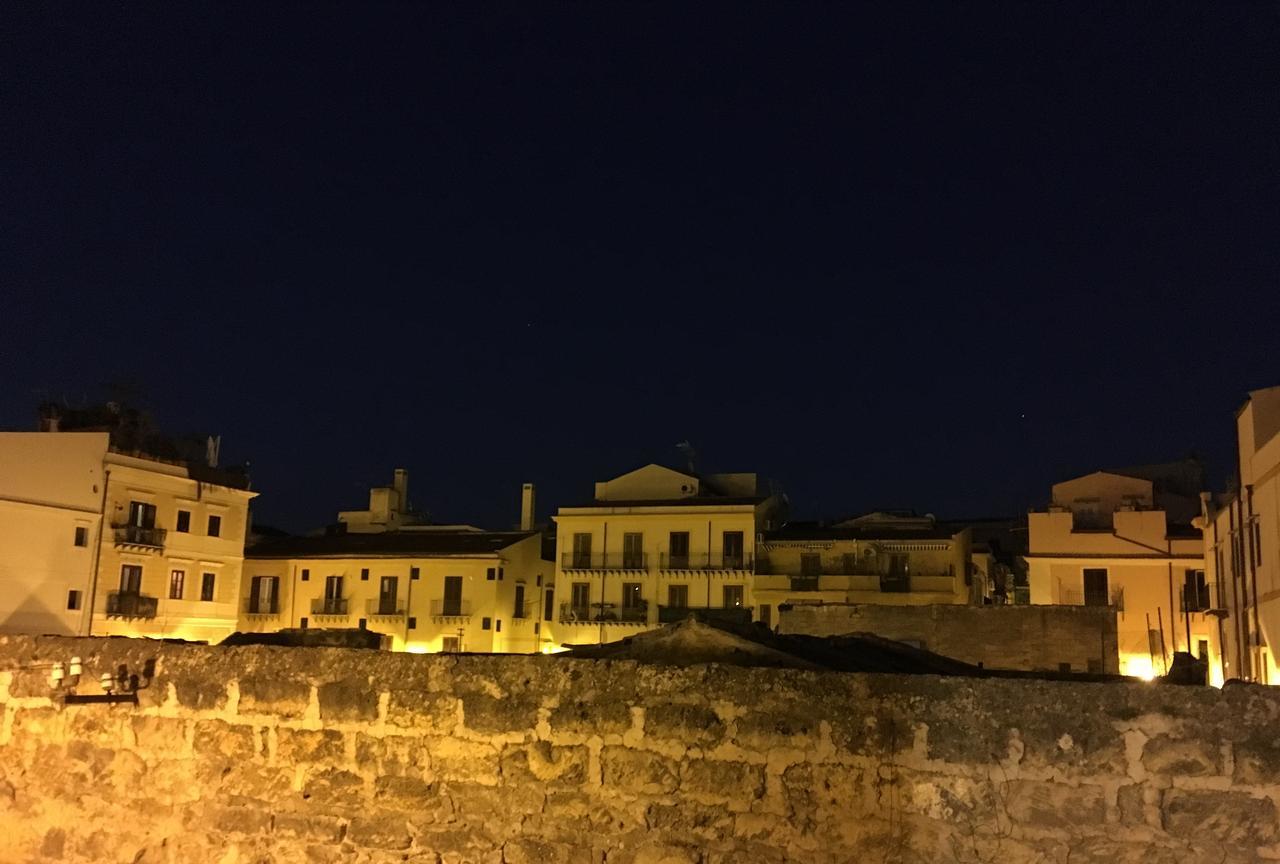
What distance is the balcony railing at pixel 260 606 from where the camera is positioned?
4616cm

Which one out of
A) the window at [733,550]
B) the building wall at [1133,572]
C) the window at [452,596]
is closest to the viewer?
the building wall at [1133,572]

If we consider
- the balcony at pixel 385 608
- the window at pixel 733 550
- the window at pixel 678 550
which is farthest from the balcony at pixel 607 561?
the balcony at pixel 385 608

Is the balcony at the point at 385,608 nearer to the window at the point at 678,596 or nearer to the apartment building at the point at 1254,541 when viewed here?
the window at the point at 678,596

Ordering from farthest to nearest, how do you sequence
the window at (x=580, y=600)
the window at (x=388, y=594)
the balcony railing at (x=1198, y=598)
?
the window at (x=388, y=594) < the window at (x=580, y=600) < the balcony railing at (x=1198, y=598)

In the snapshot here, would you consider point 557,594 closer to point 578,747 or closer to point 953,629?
point 953,629

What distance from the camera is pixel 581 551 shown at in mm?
44875

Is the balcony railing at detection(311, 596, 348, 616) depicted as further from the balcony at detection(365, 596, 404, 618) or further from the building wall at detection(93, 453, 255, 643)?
the building wall at detection(93, 453, 255, 643)

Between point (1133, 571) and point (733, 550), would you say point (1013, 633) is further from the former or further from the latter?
point (733, 550)

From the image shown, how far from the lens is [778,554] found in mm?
42031

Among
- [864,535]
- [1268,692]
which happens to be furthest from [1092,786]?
[864,535]

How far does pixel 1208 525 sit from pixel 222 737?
101 feet

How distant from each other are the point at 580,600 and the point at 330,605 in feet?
35.8

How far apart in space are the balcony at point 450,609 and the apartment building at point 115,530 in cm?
821

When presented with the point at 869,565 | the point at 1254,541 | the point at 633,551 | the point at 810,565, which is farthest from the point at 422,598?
the point at 1254,541
